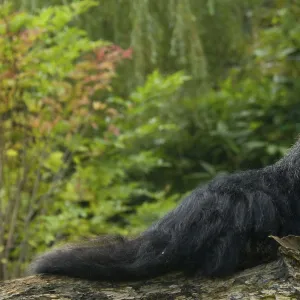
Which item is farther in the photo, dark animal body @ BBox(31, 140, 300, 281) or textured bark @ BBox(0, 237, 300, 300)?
dark animal body @ BBox(31, 140, 300, 281)

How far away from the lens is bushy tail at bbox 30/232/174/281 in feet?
5.16

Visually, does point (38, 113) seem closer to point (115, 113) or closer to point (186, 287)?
point (115, 113)

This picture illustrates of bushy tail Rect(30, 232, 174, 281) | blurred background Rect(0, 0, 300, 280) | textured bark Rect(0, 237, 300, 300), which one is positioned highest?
blurred background Rect(0, 0, 300, 280)

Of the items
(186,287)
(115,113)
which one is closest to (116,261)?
(186,287)

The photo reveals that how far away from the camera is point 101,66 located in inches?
131

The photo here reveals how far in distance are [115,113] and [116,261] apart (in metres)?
1.99

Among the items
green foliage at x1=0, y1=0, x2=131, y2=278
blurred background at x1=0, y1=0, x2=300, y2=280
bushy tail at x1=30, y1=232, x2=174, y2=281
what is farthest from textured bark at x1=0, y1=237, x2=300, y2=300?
green foliage at x1=0, y1=0, x2=131, y2=278

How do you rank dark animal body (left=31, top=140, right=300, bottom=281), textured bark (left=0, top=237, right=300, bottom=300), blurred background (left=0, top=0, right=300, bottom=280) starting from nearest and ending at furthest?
textured bark (left=0, top=237, right=300, bottom=300) < dark animal body (left=31, top=140, right=300, bottom=281) < blurred background (left=0, top=0, right=300, bottom=280)

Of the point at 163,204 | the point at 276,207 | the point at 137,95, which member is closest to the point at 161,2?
the point at 137,95

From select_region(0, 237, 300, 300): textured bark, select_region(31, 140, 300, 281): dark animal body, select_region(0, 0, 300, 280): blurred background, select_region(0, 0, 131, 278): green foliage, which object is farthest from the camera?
select_region(0, 0, 300, 280): blurred background

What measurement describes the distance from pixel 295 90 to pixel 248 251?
3.80 m

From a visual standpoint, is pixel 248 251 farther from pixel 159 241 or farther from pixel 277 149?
Answer: pixel 277 149

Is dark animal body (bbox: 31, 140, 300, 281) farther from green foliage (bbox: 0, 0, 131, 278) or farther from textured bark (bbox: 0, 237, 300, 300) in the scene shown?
green foliage (bbox: 0, 0, 131, 278)

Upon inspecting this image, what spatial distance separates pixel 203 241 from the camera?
1.59 metres
